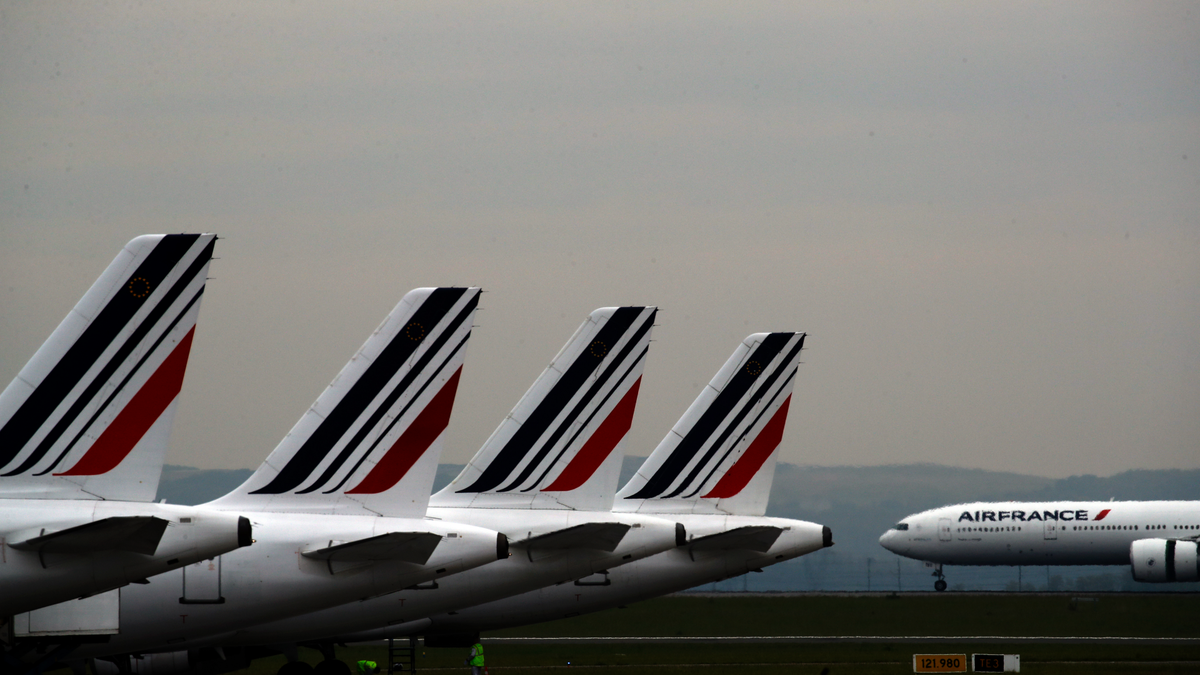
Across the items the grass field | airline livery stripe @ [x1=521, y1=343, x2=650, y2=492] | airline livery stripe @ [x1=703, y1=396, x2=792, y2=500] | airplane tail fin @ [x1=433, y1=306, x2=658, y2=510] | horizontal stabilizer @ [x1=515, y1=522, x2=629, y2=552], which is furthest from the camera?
the grass field

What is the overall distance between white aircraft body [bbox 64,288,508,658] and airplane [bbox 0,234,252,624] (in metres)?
3.69

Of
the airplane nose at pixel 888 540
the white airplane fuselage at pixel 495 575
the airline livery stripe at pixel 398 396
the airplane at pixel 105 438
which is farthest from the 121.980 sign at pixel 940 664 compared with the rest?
the airplane nose at pixel 888 540

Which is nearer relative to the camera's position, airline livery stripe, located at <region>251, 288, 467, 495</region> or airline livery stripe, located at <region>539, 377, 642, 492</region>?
airline livery stripe, located at <region>251, 288, 467, 495</region>

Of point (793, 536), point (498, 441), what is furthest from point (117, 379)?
point (793, 536)

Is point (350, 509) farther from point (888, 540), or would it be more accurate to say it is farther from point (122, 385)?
point (888, 540)

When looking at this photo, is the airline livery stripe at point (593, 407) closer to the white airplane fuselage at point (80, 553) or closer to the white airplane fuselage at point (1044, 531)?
the white airplane fuselage at point (80, 553)

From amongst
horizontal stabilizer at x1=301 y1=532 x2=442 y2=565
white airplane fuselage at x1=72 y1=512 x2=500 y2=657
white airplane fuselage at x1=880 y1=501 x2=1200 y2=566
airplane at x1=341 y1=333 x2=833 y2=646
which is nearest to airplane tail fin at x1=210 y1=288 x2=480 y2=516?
white airplane fuselage at x1=72 y1=512 x2=500 y2=657

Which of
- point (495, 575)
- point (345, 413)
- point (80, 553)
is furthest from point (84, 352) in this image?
point (495, 575)

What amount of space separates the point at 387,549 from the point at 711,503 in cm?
1554

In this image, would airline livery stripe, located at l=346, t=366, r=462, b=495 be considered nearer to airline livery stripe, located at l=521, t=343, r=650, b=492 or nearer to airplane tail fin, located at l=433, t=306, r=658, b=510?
airplane tail fin, located at l=433, t=306, r=658, b=510

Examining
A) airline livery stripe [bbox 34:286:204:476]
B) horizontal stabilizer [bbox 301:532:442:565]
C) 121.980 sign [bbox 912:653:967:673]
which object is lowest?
121.980 sign [bbox 912:653:967:673]

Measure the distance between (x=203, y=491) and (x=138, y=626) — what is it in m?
79.3

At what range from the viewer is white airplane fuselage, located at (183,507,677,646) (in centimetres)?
2597

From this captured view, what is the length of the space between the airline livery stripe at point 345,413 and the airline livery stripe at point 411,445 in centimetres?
63
